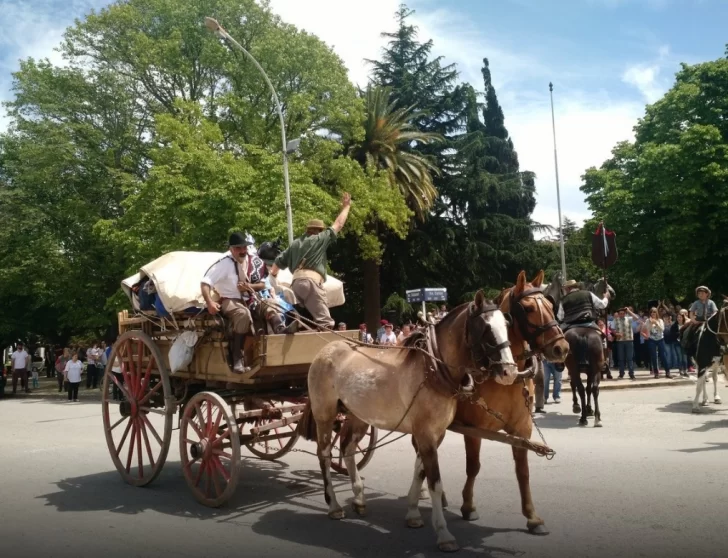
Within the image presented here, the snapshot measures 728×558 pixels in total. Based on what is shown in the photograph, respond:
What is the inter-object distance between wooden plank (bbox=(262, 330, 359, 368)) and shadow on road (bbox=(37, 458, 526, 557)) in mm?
1460

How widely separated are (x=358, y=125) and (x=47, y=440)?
62.2ft

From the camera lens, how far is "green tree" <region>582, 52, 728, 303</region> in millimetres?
27578

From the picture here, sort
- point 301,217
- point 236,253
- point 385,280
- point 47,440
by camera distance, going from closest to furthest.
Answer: point 236,253
point 47,440
point 301,217
point 385,280

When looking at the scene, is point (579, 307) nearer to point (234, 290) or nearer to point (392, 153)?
point (234, 290)

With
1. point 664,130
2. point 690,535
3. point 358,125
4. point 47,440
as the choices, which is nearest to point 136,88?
point 358,125

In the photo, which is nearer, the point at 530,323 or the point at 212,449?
the point at 530,323

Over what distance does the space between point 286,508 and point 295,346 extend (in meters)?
1.61

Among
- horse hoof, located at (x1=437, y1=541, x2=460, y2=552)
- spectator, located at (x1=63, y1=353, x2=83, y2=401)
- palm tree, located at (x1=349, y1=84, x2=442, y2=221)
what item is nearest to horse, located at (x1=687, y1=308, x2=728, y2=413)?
horse hoof, located at (x1=437, y1=541, x2=460, y2=552)

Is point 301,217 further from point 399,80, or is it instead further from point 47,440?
point 399,80

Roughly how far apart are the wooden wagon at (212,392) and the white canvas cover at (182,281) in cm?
22

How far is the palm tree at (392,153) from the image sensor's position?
3186cm

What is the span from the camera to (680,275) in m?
29.1

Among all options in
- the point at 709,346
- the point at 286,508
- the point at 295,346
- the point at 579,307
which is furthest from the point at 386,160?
the point at 286,508

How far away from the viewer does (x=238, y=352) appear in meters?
7.34
